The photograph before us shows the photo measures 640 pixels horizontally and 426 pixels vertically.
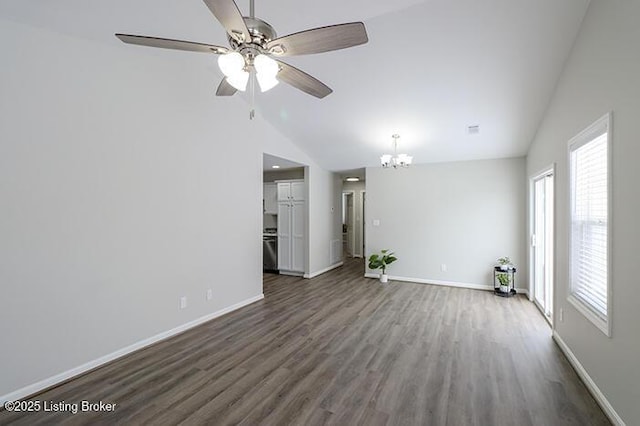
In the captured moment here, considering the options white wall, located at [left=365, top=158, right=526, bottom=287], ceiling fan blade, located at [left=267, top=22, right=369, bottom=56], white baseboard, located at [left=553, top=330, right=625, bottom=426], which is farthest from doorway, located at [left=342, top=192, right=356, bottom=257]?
ceiling fan blade, located at [left=267, top=22, right=369, bottom=56]

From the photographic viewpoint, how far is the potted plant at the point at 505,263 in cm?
488

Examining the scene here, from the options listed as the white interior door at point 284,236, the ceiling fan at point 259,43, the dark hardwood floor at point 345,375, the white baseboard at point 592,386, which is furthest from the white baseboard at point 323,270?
the ceiling fan at point 259,43

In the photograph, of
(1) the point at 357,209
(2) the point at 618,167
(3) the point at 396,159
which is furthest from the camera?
(1) the point at 357,209

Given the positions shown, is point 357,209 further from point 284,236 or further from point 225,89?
point 225,89

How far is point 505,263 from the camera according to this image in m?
4.97

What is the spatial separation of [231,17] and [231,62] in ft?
0.69

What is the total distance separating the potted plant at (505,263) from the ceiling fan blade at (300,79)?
4.47 meters

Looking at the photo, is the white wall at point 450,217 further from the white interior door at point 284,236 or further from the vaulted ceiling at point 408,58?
the white interior door at point 284,236

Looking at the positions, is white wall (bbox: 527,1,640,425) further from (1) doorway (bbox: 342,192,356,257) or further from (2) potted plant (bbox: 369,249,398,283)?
(1) doorway (bbox: 342,192,356,257)

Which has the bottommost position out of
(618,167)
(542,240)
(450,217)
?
(542,240)

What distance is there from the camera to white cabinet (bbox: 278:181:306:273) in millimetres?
6250

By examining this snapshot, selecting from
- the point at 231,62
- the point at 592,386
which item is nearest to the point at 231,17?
the point at 231,62

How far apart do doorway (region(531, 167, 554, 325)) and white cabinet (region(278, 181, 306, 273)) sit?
4016 mm

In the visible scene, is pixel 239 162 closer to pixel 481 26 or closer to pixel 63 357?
pixel 63 357
